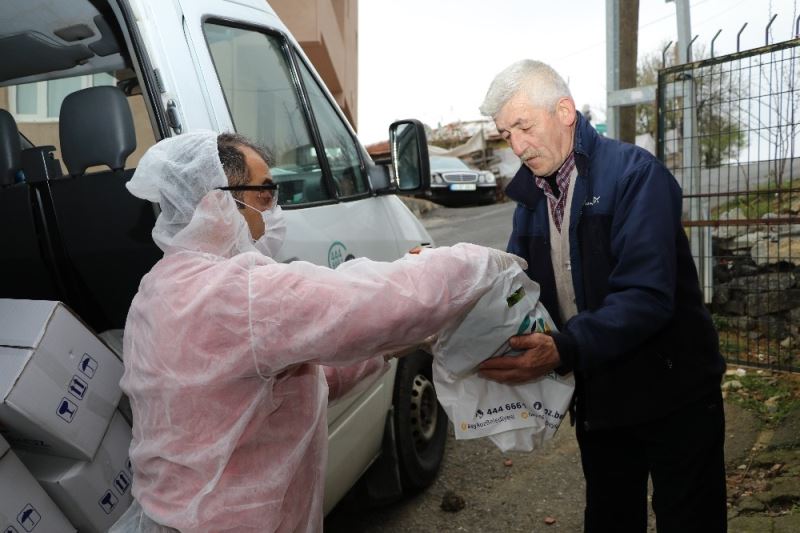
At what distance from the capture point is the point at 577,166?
7.23ft

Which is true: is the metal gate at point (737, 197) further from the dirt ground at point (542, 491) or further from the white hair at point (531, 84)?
the white hair at point (531, 84)

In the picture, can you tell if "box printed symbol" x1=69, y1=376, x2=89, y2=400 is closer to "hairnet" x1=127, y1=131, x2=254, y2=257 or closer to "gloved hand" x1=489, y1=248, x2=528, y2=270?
"hairnet" x1=127, y1=131, x2=254, y2=257

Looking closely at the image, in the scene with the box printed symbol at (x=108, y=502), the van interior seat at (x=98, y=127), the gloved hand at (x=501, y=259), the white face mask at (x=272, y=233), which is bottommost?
the box printed symbol at (x=108, y=502)

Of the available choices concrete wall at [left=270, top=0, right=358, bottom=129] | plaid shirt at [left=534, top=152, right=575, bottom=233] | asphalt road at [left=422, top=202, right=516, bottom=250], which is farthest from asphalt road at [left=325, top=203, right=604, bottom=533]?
concrete wall at [left=270, top=0, right=358, bottom=129]

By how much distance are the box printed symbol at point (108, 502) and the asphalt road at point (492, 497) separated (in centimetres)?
198

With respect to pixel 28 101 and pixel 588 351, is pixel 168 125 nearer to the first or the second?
pixel 588 351

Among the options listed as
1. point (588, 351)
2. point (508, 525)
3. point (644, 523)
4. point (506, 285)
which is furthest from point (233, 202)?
point (508, 525)

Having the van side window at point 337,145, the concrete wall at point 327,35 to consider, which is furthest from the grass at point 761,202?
the concrete wall at point 327,35

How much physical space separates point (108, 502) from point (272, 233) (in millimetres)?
870

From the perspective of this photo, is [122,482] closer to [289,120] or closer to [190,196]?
[190,196]

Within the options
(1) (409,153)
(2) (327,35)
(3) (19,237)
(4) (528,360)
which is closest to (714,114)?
(1) (409,153)

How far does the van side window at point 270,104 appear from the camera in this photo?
9.05ft

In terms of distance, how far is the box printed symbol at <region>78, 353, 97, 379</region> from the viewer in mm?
1979

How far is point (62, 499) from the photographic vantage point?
6.23 feet
